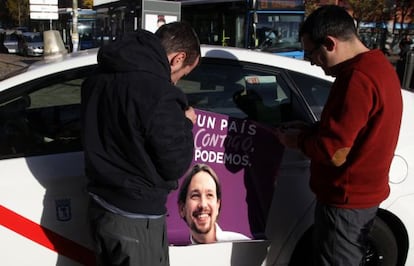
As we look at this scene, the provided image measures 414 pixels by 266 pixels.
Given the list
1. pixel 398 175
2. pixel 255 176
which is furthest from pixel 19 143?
pixel 398 175

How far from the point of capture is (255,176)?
245 cm

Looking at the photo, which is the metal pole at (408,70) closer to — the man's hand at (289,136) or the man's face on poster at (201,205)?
the man's hand at (289,136)

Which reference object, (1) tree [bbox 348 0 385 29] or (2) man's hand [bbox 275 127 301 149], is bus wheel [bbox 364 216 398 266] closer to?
(2) man's hand [bbox 275 127 301 149]

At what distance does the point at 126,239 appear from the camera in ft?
5.98

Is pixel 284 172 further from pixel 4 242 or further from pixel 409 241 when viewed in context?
pixel 4 242

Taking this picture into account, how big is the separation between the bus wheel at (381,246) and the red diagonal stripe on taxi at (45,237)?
58.9 inches

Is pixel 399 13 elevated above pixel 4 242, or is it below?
above

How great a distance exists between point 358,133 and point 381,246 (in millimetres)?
1060

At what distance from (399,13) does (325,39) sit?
154 feet

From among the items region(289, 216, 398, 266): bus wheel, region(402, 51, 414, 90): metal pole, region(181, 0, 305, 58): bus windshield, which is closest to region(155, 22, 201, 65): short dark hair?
region(289, 216, 398, 266): bus wheel

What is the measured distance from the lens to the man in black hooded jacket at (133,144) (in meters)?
1.71

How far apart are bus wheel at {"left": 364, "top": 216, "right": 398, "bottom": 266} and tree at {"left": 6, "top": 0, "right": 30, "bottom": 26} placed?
5641 centimetres

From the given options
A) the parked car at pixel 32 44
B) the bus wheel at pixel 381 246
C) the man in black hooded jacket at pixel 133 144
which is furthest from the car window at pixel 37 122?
the parked car at pixel 32 44

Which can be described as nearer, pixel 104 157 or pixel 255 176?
pixel 104 157
